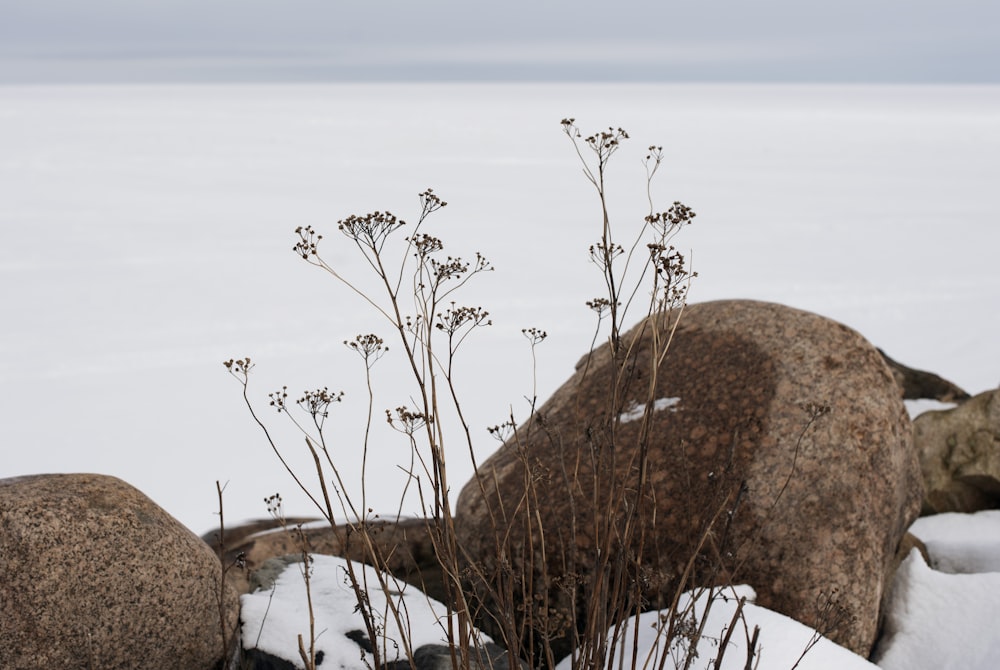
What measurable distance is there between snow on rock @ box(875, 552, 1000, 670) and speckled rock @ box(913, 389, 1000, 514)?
88cm

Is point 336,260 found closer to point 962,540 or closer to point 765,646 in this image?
point 962,540

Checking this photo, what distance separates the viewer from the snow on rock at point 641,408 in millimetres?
3561

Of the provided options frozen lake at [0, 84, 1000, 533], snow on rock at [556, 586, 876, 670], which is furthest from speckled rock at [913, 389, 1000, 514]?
frozen lake at [0, 84, 1000, 533]

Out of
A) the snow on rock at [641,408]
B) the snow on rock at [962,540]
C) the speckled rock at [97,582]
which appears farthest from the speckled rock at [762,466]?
the speckled rock at [97,582]

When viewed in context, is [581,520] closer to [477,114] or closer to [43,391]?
[43,391]

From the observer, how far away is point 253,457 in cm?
749

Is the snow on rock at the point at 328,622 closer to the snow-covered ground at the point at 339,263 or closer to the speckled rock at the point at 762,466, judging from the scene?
the speckled rock at the point at 762,466

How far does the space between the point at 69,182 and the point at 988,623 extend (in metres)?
20.0

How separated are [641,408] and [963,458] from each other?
199cm

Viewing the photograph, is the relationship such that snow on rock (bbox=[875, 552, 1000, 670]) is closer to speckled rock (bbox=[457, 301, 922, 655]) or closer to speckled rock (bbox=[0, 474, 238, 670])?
speckled rock (bbox=[457, 301, 922, 655])

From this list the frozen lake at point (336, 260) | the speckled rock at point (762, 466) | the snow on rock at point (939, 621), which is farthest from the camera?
the frozen lake at point (336, 260)

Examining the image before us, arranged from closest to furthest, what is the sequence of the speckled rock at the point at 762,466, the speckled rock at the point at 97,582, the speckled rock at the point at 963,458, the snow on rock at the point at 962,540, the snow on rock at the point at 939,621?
the speckled rock at the point at 97,582, the speckled rock at the point at 762,466, the snow on rock at the point at 939,621, the snow on rock at the point at 962,540, the speckled rock at the point at 963,458

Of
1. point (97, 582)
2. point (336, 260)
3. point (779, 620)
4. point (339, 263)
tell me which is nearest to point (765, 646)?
point (779, 620)

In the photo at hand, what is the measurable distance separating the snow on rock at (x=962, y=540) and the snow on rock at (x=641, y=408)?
1597 mm
